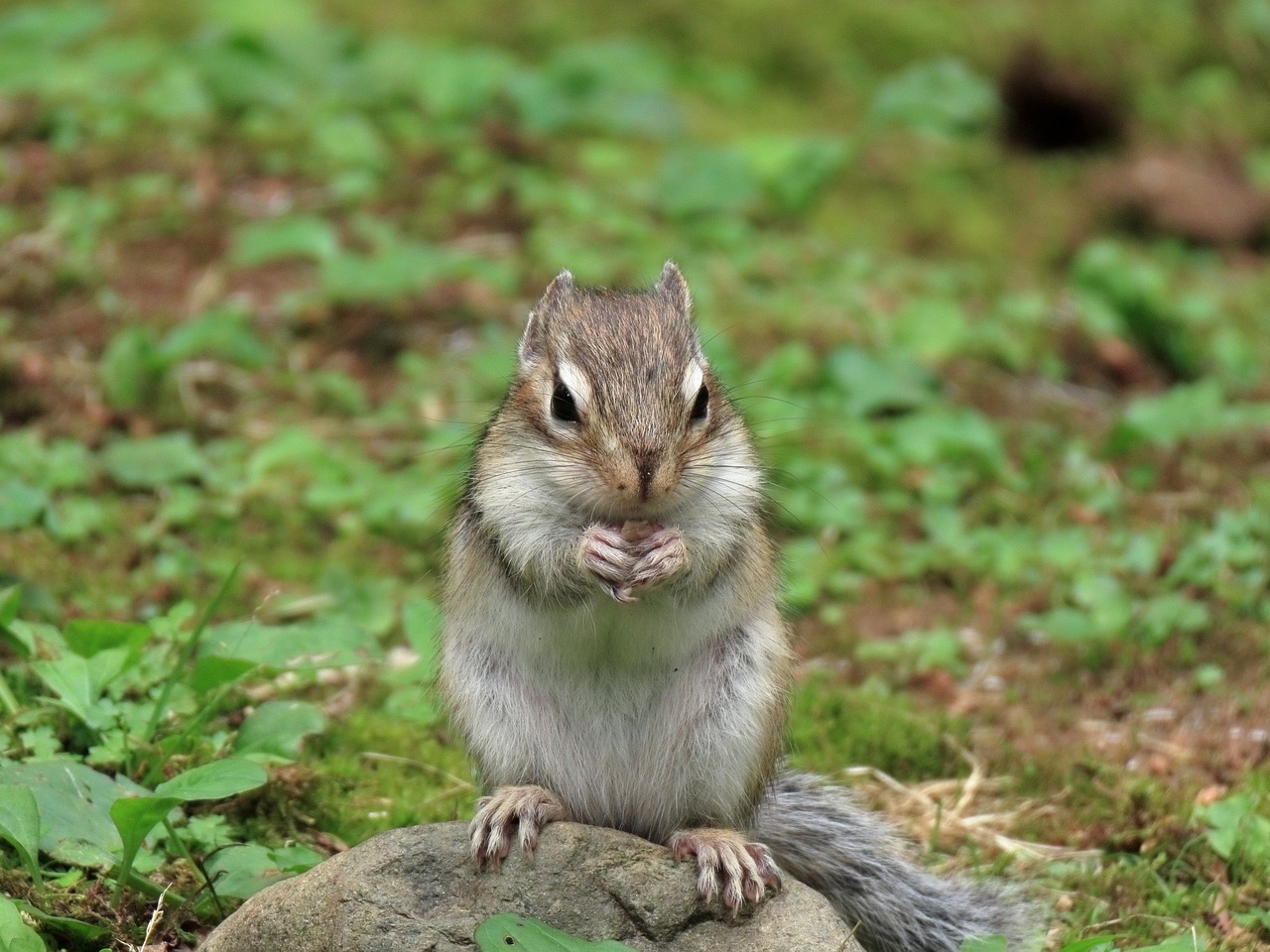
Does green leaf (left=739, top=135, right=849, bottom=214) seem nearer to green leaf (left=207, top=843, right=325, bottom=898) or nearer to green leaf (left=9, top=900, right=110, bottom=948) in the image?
green leaf (left=207, top=843, right=325, bottom=898)

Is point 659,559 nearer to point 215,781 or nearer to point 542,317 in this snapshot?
point 542,317

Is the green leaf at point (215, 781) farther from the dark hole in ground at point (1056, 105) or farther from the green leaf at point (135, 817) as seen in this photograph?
the dark hole in ground at point (1056, 105)

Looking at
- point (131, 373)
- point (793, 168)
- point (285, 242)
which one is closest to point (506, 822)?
point (131, 373)

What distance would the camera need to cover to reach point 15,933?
2877 millimetres

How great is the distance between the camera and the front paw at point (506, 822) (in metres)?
3.06

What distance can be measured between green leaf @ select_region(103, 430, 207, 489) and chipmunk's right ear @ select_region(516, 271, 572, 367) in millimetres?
2276

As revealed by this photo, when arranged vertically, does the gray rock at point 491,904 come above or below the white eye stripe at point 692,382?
below

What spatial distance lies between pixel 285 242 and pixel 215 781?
4.09 metres

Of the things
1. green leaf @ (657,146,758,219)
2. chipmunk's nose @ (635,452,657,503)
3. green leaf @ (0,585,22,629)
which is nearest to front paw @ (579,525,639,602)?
chipmunk's nose @ (635,452,657,503)

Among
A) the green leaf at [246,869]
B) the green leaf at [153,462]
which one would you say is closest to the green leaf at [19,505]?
the green leaf at [153,462]

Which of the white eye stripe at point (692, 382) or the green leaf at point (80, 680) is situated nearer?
the white eye stripe at point (692, 382)

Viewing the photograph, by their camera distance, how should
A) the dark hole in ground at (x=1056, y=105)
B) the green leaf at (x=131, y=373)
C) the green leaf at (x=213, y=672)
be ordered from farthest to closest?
the dark hole in ground at (x=1056, y=105) < the green leaf at (x=131, y=373) < the green leaf at (x=213, y=672)

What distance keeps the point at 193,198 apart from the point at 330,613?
10.6 ft

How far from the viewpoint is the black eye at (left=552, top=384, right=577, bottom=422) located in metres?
3.18
